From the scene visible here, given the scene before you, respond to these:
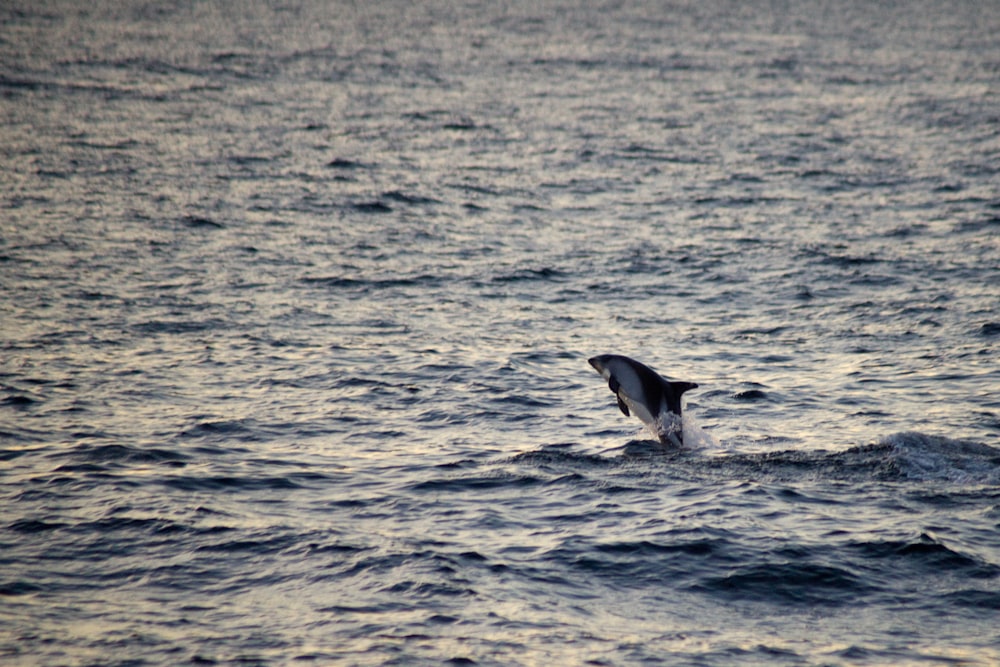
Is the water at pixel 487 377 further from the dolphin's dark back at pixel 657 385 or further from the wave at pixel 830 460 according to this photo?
the dolphin's dark back at pixel 657 385

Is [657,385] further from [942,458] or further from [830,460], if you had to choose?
[942,458]

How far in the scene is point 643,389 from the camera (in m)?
16.3

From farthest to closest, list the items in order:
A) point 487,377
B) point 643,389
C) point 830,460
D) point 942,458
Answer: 1. point 487,377
2. point 643,389
3. point 830,460
4. point 942,458

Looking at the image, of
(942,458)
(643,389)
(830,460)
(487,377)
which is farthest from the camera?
(487,377)

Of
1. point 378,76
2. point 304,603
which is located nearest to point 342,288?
point 304,603

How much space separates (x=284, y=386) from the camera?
63.8 ft

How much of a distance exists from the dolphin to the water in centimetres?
60

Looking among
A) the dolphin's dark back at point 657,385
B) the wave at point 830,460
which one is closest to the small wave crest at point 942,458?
the wave at point 830,460

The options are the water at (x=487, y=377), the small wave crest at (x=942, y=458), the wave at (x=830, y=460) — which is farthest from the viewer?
the wave at (x=830, y=460)

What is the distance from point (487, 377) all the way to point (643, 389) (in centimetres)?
434

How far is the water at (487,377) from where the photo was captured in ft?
40.6

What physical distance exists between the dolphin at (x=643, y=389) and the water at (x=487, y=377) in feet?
1.96

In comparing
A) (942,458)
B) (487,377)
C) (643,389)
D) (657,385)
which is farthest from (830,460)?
(487,377)

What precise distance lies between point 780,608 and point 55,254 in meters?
19.0
